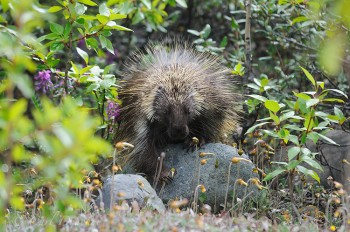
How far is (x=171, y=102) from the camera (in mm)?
5914

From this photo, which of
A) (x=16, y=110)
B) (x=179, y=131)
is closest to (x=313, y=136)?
(x=179, y=131)

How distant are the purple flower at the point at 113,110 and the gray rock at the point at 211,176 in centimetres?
80

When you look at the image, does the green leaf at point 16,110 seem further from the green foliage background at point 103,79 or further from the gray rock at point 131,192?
the gray rock at point 131,192

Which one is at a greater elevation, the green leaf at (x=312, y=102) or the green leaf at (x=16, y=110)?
the green leaf at (x=16, y=110)

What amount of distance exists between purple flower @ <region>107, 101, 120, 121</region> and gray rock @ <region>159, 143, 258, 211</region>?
796 millimetres

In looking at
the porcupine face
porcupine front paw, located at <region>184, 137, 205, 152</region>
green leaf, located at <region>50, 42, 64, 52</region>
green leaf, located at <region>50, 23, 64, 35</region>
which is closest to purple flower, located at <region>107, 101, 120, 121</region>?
the porcupine face

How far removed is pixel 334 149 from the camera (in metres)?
6.58

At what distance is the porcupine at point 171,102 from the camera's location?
19.7 feet

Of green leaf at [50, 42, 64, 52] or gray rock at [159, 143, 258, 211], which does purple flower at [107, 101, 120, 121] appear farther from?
green leaf at [50, 42, 64, 52]

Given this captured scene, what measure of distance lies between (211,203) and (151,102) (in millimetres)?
1037

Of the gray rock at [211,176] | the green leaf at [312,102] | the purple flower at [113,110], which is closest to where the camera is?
the green leaf at [312,102]

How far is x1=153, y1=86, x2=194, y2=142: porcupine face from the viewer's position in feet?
18.8

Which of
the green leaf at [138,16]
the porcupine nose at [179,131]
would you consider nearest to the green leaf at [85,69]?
the porcupine nose at [179,131]

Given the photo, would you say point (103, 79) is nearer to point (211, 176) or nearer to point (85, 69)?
point (85, 69)
